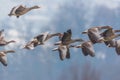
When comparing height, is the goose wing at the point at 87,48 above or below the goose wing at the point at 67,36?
below

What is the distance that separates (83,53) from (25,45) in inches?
77.3

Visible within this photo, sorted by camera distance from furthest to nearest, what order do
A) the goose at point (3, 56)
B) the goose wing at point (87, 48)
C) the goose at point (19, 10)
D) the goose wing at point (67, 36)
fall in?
the goose at point (19, 10) < the goose at point (3, 56) < the goose wing at point (87, 48) < the goose wing at point (67, 36)

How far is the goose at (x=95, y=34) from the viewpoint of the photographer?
14856 mm

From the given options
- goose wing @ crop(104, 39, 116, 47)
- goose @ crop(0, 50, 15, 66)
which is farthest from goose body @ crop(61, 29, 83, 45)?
goose @ crop(0, 50, 15, 66)

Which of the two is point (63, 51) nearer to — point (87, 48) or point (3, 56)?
point (87, 48)

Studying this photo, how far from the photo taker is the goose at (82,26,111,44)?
585 inches

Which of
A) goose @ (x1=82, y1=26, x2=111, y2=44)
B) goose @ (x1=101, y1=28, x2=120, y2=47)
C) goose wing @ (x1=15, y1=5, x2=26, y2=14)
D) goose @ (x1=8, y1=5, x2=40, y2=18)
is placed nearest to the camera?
goose @ (x1=82, y1=26, x2=111, y2=44)

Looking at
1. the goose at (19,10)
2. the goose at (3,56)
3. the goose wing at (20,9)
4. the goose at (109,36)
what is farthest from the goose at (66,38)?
the goose wing at (20,9)

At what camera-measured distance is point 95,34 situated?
15.2 m

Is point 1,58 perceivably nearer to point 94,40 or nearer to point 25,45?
point 25,45

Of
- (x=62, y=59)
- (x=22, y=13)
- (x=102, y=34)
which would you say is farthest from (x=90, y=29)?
(x=22, y=13)

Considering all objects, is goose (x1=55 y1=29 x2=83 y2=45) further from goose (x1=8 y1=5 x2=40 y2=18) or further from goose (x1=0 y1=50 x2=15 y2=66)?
goose (x1=8 y1=5 x2=40 y2=18)

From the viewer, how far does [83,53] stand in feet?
52.2

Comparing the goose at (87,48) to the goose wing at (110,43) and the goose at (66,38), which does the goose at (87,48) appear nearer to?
the goose wing at (110,43)
